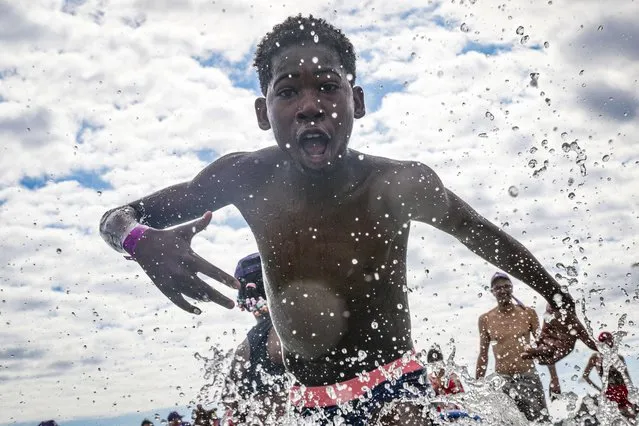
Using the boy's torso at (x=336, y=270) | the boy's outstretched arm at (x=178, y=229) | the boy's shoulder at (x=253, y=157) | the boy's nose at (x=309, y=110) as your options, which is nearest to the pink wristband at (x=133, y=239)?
the boy's outstretched arm at (x=178, y=229)

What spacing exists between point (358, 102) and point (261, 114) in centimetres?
62

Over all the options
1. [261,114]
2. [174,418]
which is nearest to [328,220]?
[261,114]

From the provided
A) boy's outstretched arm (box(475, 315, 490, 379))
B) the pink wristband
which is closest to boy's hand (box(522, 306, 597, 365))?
the pink wristband

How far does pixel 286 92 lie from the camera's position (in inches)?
131

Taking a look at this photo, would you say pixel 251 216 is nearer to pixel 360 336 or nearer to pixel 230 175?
pixel 230 175

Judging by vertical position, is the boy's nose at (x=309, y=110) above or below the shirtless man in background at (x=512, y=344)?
above

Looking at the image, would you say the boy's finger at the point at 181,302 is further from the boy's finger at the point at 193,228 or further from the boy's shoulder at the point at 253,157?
the boy's shoulder at the point at 253,157

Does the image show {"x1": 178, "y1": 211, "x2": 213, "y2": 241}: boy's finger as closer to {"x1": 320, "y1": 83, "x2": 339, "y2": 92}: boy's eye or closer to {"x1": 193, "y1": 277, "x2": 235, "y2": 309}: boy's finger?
{"x1": 193, "y1": 277, "x2": 235, "y2": 309}: boy's finger

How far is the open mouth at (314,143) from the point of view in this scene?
3252mm

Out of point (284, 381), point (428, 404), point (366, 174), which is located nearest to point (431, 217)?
point (366, 174)

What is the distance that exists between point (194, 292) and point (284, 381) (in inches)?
96.3

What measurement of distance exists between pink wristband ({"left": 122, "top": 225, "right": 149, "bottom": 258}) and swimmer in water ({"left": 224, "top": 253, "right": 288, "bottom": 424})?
216 cm

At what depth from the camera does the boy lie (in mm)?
3217

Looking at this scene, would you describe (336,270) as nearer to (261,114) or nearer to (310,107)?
(310,107)
